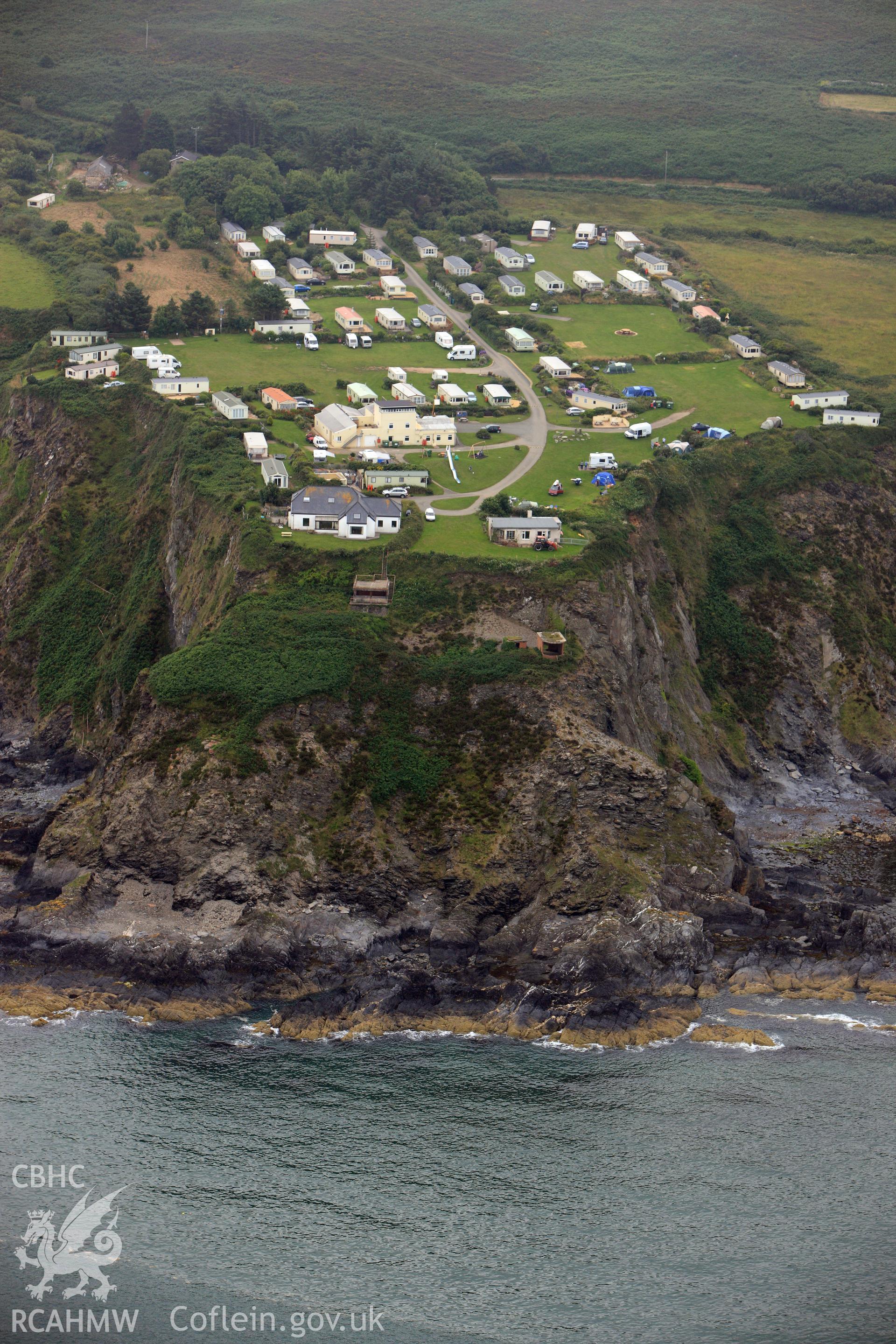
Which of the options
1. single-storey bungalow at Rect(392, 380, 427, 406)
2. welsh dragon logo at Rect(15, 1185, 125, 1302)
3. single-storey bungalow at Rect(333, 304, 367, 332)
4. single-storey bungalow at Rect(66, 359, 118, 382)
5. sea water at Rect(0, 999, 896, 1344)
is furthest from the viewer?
single-storey bungalow at Rect(333, 304, 367, 332)

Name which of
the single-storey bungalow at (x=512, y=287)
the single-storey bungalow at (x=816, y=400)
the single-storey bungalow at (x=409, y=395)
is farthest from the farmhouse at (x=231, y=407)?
the single-storey bungalow at (x=816, y=400)

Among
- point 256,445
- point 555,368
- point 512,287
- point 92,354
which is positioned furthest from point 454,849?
point 512,287

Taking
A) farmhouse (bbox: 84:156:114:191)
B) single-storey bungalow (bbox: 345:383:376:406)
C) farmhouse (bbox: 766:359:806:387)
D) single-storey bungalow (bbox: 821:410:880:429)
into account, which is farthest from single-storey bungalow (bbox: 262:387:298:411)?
farmhouse (bbox: 84:156:114:191)

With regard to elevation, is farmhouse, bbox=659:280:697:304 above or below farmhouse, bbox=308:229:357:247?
below

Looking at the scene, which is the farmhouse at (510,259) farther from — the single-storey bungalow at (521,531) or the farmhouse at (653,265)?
the single-storey bungalow at (521,531)

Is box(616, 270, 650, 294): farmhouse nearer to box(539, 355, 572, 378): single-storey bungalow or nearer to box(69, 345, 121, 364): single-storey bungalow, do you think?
box(539, 355, 572, 378): single-storey bungalow

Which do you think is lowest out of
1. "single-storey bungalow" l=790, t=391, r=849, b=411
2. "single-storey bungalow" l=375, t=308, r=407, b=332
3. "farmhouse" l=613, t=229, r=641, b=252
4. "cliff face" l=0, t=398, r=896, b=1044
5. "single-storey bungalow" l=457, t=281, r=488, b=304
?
"cliff face" l=0, t=398, r=896, b=1044

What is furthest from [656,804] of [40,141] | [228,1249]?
[40,141]
